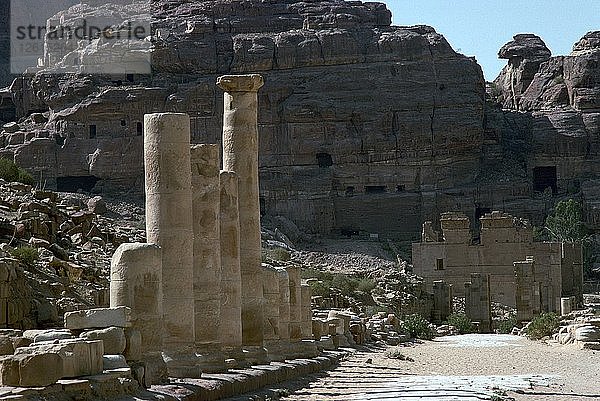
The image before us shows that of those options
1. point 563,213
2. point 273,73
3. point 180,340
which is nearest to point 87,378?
point 180,340

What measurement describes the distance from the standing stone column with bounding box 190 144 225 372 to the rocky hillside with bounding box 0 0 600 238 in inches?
1848

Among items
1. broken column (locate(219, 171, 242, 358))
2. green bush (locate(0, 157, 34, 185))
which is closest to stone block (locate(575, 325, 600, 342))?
broken column (locate(219, 171, 242, 358))

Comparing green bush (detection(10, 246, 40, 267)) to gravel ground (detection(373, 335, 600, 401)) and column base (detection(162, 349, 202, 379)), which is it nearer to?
gravel ground (detection(373, 335, 600, 401))

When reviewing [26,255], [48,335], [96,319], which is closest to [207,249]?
[96,319]

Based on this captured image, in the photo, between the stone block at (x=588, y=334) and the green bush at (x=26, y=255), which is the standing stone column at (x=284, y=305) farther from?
the stone block at (x=588, y=334)

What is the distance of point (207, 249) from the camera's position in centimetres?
1988

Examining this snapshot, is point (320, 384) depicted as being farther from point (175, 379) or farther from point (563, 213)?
point (563, 213)

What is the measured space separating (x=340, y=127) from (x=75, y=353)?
55754 millimetres

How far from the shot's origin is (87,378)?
Answer: 13.6 metres

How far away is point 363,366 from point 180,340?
800cm

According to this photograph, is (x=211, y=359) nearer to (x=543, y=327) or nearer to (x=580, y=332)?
(x=580, y=332)

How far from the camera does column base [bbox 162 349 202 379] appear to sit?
57.7 ft

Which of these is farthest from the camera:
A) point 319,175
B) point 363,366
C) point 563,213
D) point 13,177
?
point 319,175

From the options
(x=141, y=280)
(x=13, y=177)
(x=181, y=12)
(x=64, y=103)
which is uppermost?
(x=181, y=12)
